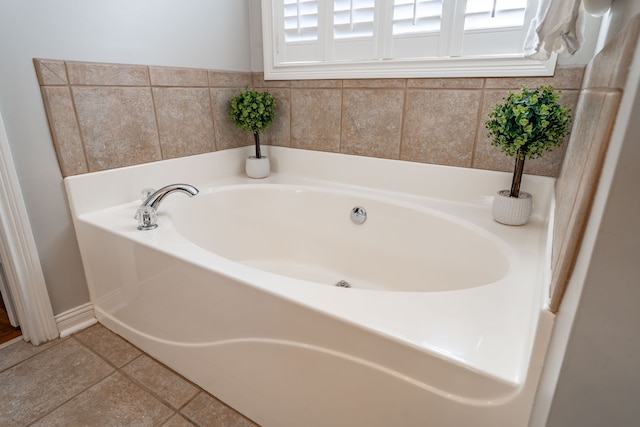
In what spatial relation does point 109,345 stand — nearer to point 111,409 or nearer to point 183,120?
point 111,409

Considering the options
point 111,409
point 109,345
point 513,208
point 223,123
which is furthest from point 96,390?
point 513,208

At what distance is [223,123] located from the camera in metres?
1.97

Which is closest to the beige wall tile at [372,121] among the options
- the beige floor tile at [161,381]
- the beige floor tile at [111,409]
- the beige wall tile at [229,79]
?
the beige wall tile at [229,79]

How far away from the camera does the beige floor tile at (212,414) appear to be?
1123 mm

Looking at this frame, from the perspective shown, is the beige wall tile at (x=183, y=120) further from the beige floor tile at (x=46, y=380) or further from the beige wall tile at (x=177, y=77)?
the beige floor tile at (x=46, y=380)

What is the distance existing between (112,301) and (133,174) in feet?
1.79

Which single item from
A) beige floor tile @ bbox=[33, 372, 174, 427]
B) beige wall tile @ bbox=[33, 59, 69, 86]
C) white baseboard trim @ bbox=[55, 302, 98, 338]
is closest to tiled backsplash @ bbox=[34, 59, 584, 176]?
beige wall tile @ bbox=[33, 59, 69, 86]

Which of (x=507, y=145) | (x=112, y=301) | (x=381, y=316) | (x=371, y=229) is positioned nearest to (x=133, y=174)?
(x=112, y=301)

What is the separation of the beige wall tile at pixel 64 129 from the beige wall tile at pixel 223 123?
0.67m

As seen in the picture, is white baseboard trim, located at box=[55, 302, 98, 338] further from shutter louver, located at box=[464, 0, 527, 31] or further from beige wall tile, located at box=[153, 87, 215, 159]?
shutter louver, located at box=[464, 0, 527, 31]

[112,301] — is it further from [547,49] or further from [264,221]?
[547,49]

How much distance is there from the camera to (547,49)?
93 centimetres

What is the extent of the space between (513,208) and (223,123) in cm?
146

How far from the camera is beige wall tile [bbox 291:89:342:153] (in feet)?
6.03
